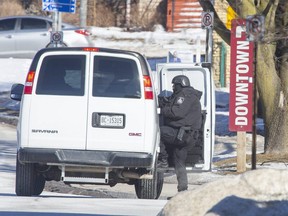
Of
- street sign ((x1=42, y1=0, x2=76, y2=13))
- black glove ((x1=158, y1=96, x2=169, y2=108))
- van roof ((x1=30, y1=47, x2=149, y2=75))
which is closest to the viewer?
van roof ((x1=30, y1=47, x2=149, y2=75))

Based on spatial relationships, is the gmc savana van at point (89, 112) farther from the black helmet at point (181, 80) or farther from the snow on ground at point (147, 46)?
the snow on ground at point (147, 46)

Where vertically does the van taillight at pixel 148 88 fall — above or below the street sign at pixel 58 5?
below

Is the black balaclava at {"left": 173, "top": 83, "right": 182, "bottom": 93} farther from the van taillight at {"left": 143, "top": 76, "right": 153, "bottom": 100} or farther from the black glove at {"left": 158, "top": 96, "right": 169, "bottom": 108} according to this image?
the van taillight at {"left": 143, "top": 76, "right": 153, "bottom": 100}

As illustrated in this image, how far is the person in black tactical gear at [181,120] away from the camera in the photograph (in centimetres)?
1332

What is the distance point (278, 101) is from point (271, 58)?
2.84 feet

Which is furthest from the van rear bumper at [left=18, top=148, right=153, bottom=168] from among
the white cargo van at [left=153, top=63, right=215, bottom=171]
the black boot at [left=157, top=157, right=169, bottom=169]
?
the white cargo van at [left=153, top=63, right=215, bottom=171]

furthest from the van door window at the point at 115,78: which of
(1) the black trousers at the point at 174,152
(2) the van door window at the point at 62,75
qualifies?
(1) the black trousers at the point at 174,152

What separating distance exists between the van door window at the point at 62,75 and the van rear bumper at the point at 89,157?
0.73 meters

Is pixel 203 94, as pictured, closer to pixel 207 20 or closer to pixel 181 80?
pixel 181 80

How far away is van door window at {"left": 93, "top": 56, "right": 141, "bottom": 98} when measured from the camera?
12141 mm

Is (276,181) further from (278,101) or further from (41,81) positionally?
(278,101)

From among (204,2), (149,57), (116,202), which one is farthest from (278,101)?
(149,57)

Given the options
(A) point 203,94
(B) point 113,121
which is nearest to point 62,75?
(B) point 113,121

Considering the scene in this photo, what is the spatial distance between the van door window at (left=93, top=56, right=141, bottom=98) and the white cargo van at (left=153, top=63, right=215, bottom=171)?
6.99 feet
